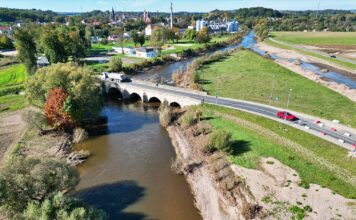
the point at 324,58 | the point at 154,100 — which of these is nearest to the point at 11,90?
the point at 154,100

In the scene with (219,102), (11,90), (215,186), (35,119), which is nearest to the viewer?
(215,186)

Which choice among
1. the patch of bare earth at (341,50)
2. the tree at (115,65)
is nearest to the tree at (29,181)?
the tree at (115,65)

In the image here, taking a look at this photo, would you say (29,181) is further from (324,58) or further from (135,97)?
(324,58)

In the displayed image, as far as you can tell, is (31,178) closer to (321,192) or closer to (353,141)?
(321,192)

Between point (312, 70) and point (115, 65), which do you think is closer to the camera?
point (115, 65)

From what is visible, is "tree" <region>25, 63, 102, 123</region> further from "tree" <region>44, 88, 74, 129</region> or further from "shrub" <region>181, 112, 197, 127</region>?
"shrub" <region>181, 112, 197, 127</region>

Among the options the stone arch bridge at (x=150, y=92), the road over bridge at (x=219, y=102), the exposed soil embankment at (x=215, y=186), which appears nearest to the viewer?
the exposed soil embankment at (x=215, y=186)

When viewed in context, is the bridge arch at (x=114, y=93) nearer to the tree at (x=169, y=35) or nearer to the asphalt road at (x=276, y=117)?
the asphalt road at (x=276, y=117)
